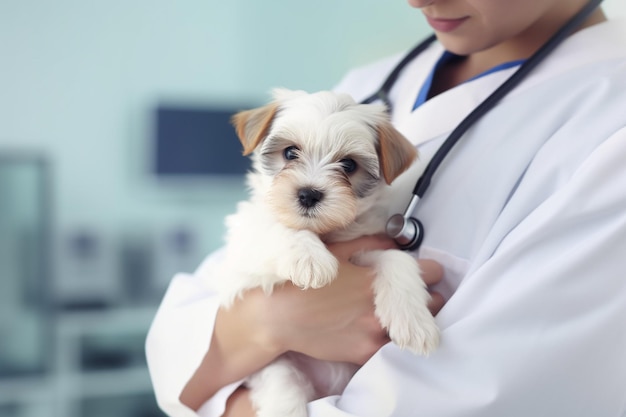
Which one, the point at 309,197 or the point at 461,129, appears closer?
the point at 309,197

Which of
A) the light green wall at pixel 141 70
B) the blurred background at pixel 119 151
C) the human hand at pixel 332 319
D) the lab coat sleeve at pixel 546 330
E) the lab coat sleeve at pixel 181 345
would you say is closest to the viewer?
the lab coat sleeve at pixel 546 330

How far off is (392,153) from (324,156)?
113mm

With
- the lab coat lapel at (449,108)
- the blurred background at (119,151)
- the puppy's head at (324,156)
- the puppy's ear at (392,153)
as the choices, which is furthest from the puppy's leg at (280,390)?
the blurred background at (119,151)

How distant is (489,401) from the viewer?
0.97 metres

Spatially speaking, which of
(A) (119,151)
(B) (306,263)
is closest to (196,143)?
(A) (119,151)

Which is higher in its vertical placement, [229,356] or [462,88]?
[462,88]

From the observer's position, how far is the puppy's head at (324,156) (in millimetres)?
1075

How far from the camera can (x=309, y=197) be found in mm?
1064

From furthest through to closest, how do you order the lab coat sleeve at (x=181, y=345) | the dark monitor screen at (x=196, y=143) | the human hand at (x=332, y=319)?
the dark monitor screen at (x=196, y=143), the lab coat sleeve at (x=181, y=345), the human hand at (x=332, y=319)

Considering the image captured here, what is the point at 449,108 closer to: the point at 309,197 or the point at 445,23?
the point at 445,23

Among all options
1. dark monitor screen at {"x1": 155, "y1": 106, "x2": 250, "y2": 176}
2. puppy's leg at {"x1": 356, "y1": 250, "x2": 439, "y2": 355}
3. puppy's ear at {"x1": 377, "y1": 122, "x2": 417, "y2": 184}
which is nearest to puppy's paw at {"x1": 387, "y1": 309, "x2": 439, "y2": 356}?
puppy's leg at {"x1": 356, "y1": 250, "x2": 439, "y2": 355}

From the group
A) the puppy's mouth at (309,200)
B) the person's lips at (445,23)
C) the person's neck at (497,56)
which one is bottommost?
the puppy's mouth at (309,200)

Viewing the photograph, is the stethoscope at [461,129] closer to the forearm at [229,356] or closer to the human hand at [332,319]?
the human hand at [332,319]

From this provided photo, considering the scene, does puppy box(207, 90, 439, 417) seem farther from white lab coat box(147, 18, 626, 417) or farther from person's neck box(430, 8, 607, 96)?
person's neck box(430, 8, 607, 96)
